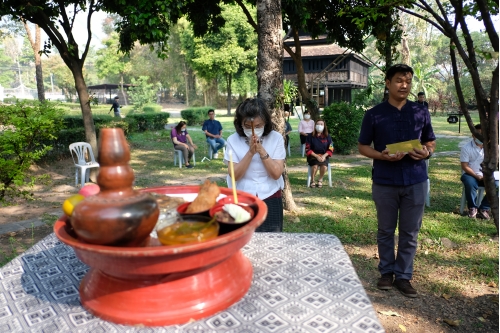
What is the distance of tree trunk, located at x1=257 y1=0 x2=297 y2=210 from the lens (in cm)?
489

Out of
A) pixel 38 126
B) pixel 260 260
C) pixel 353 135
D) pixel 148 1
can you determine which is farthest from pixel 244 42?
pixel 260 260

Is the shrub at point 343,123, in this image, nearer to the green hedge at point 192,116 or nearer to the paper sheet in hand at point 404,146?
the paper sheet in hand at point 404,146

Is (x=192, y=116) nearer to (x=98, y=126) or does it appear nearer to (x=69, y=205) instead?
(x=98, y=126)

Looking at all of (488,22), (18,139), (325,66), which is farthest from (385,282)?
(325,66)

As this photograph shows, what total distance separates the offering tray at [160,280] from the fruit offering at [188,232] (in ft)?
0.12

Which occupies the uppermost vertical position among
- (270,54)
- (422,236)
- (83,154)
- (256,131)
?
(270,54)

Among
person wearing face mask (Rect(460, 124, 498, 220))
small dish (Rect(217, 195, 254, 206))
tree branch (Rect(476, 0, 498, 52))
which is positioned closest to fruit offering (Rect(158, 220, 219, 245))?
small dish (Rect(217, 195, 254, 206))

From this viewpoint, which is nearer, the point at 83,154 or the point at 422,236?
the point at 422,236

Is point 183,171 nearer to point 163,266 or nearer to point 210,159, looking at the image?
point 210,159

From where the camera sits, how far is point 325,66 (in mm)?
26906

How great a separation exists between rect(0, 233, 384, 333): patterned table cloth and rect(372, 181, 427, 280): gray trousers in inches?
59.1

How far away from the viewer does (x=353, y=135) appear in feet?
37.5

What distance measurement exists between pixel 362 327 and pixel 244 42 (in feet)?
103

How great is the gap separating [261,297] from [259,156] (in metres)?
1.50
